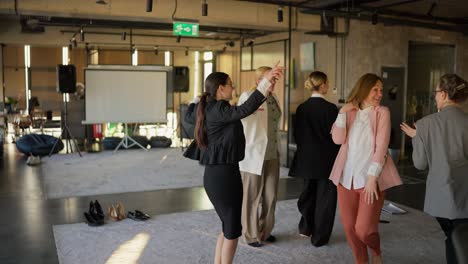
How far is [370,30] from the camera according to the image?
28.5 ft

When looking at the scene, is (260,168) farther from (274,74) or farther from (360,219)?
(274,74)

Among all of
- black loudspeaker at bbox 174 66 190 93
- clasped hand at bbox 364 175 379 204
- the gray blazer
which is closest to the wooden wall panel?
black loudspeaker at bbox 174 66 190 93

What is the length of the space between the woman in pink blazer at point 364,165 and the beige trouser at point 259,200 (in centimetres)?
81

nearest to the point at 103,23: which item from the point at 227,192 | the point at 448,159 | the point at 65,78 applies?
the point at 65,78

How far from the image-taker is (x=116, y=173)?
7363 mm

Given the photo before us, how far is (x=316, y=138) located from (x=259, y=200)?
2.26ft

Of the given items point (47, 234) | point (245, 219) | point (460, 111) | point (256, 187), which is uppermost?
point (460, 111)

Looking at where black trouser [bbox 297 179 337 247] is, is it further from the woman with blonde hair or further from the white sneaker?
the white sneaker

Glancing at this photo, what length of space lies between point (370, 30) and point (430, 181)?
661cm

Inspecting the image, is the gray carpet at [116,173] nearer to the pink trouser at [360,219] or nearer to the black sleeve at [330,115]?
the black sleeve at [330,115]

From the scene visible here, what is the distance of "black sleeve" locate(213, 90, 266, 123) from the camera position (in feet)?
8.39

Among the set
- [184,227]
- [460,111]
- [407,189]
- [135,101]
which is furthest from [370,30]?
[460,111]

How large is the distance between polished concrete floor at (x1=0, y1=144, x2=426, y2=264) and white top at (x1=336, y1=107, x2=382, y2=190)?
7.74 ft

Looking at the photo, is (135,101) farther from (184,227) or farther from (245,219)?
(245,219)
